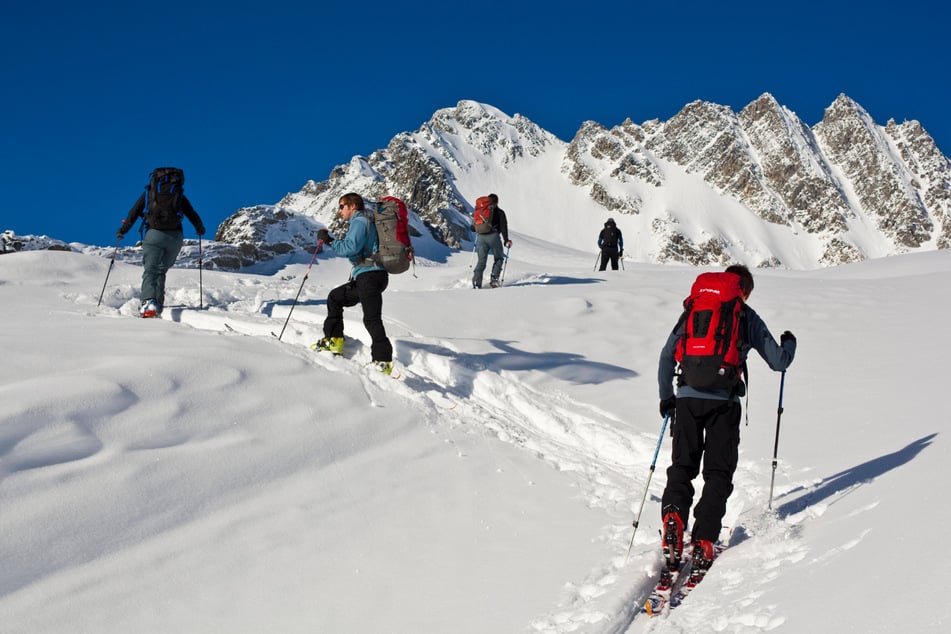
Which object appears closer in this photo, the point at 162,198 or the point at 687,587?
the point at 687,587

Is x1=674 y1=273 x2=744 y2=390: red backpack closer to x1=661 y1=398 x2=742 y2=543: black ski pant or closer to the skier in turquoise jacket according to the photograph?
x1=661 y1=398 x2=742 y2=543: black ski pant

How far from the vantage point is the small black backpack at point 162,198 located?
29.9 feet

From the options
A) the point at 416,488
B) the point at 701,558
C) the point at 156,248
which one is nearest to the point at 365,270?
the point at 416,488

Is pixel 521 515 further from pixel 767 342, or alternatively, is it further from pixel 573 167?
pixel 573 167

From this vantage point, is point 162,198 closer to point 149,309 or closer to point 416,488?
point 149,309

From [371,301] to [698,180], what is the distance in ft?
485

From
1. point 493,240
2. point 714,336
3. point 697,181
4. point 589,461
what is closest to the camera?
point 714,336

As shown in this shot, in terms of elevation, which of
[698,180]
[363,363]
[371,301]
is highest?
[698,180]

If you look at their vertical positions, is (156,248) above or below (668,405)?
above

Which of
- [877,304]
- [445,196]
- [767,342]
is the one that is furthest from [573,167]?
[767,342]

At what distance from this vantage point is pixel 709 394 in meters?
4.54

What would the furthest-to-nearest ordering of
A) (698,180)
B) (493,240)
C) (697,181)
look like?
(698,180)
(697,181)
(493,240)

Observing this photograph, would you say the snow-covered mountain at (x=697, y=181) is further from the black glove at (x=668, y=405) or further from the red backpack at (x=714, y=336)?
the red backpack at (x=714, y=336)

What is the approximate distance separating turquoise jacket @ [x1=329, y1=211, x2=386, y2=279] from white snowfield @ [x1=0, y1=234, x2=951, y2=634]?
102 cm
